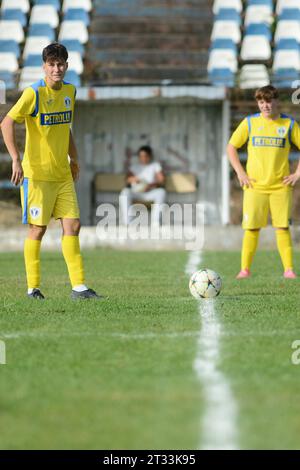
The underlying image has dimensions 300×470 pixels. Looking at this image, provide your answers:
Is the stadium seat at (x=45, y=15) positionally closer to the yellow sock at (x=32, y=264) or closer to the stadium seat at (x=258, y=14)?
the stadium seat at (x=258, y=14)

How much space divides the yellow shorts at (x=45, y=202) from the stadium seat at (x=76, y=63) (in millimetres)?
11882

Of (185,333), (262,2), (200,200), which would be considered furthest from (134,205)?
(185,333)

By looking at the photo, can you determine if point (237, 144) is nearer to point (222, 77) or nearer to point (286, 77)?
point (286, 77)

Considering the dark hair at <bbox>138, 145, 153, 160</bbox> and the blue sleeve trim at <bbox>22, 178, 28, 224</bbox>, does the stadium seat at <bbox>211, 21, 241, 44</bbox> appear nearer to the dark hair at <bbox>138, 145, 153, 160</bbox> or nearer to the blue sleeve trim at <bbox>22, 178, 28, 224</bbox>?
the dark hair at <bbox>138, 145, 153, 160</bbox>

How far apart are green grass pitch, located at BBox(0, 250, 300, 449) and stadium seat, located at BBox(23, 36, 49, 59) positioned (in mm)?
13203

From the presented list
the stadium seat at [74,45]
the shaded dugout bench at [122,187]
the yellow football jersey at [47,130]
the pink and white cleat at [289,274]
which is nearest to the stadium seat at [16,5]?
the stadium seat at [74,45]

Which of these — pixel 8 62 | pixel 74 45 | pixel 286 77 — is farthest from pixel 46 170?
pixel 8 62

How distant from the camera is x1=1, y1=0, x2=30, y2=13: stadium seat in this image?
2239 cm

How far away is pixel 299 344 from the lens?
5.16m

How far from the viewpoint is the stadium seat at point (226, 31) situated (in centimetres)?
2075

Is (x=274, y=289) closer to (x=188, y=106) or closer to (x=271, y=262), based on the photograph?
(x=271, y=262)

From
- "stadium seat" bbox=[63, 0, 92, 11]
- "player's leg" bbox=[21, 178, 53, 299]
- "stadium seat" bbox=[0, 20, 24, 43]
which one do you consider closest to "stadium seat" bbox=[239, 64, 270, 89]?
"stadium seat" bbox=[63, 0, 92, 11]

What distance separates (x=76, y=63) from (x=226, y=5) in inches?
155

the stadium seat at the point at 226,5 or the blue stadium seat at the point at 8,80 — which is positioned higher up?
the stadium seat at the point at 226,5
